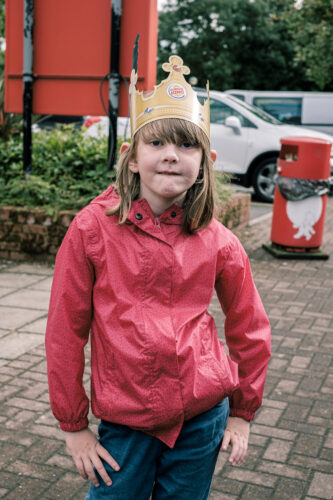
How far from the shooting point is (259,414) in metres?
3.81

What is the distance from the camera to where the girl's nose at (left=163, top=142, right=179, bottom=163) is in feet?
6.24

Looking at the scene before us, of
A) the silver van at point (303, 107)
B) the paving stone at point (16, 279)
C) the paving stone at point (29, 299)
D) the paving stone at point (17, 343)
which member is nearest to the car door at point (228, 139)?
the silver van at point (303, 107)

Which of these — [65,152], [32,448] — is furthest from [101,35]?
[32,448]

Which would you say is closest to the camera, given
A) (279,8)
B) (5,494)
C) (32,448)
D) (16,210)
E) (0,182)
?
(5,494)

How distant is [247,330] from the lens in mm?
2059

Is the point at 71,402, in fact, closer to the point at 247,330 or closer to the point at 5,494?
the point at 247,330

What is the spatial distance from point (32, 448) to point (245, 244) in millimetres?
5507

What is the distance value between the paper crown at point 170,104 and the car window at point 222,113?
10358mm

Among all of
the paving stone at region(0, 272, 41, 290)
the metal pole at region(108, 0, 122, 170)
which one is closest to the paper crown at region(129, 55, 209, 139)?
the paving stone at region(0, 272, 41, 290)

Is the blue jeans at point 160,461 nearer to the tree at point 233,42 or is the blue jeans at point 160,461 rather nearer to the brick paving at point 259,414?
the brick paving at point 259,414

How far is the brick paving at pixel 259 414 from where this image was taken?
3.06 metres

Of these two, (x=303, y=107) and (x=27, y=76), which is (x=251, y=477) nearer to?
(x=27, y=76)

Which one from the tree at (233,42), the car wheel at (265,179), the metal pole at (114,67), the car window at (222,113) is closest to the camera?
the metal pole at (114,67)

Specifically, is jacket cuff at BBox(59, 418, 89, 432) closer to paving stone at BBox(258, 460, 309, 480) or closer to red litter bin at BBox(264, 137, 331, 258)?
paving stone at BBox(258, 460, 309, 480)
